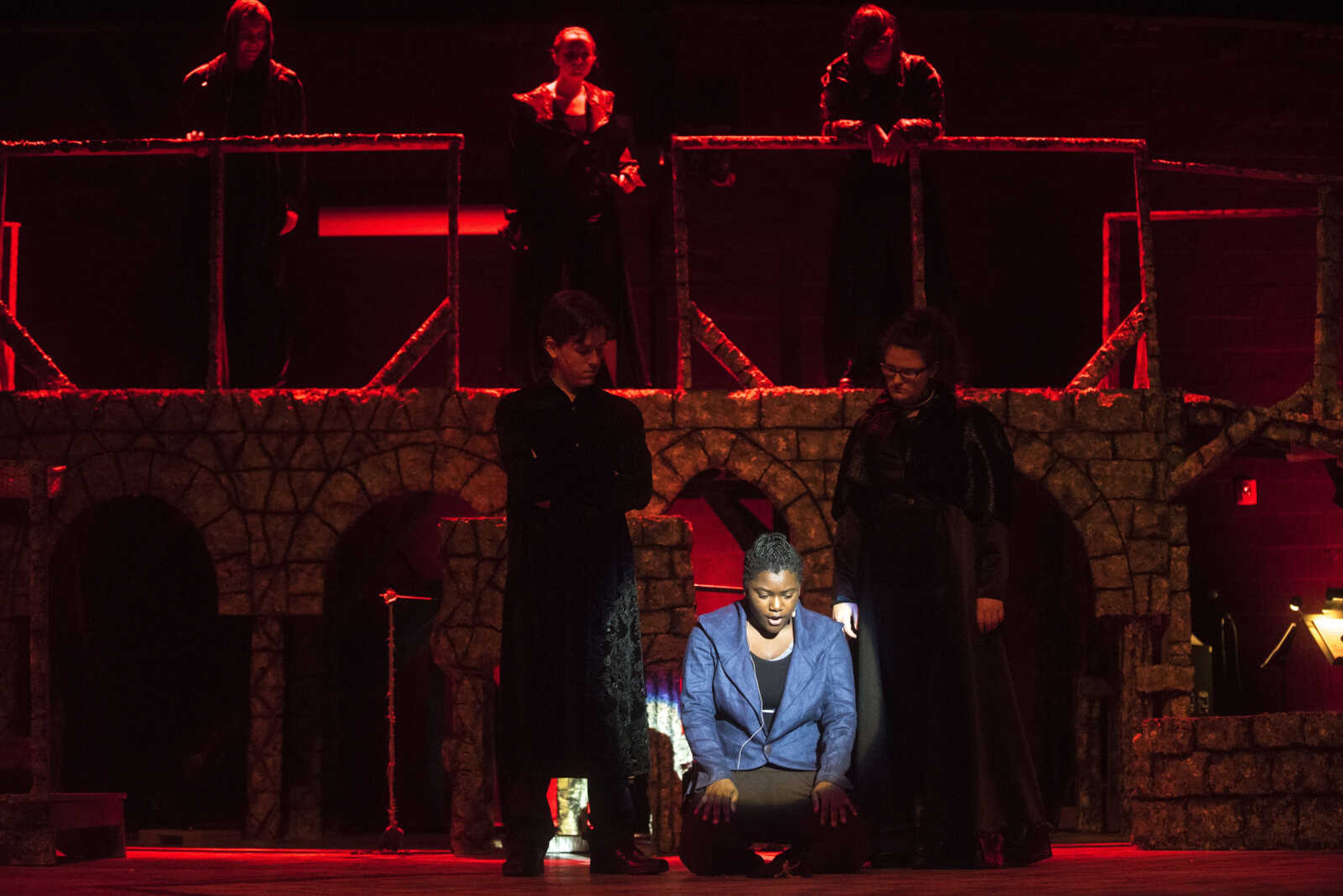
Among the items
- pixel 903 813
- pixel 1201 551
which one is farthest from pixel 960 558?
pixel 1201 551

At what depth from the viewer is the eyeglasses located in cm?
588

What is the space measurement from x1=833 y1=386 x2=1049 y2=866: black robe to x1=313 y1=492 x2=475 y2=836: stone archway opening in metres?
3.65

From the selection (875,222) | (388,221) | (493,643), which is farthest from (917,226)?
(388,221)

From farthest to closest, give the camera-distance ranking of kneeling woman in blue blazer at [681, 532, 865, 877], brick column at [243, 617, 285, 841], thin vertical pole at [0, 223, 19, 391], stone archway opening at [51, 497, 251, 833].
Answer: stone archway opening at [51, 497, 251, 833], thin vertical pole at [0, 223, 19, 391], brick column at [243, 617, 285, 841], kneeling woman in blue blazer at [681, 532, 865, 877]

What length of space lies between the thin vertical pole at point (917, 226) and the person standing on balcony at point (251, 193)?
3.08 metres

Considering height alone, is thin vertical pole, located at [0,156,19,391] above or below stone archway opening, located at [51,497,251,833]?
above

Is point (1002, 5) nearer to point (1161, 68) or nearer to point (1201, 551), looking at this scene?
point (1161, 68)

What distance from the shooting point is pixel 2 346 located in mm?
9211

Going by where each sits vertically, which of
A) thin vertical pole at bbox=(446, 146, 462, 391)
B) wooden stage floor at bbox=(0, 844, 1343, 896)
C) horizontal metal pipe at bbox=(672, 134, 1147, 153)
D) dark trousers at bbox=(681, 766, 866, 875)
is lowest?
wooden stage floor at bbox=(0, 844, 1343, 896)

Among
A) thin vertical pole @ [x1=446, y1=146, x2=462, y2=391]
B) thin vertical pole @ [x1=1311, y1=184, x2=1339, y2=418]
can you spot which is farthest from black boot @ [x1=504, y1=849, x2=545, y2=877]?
thin vertical pole @ [x1=1311, y1=184, x2=1339, y2=418]

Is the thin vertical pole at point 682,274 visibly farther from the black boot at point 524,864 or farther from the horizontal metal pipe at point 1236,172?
the black boot at point 524,864

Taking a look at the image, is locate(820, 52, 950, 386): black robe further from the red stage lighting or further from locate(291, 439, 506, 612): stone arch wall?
the red stage lighting

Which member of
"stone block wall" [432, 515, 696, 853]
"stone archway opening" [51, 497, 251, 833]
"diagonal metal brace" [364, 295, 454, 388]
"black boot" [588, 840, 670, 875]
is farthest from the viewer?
"stone archway opening" [51, 497, 251, 833]

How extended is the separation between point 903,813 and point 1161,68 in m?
6.48
